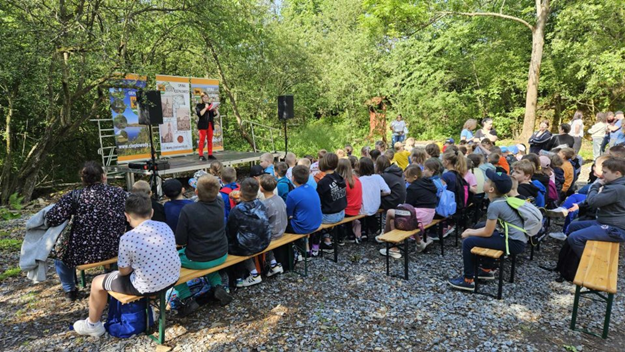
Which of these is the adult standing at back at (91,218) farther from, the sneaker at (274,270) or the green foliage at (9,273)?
the sneaker at (274,270)

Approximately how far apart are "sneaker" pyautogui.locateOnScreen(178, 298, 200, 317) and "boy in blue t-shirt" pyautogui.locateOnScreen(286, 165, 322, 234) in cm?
135

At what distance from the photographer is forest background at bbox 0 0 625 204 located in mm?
6000

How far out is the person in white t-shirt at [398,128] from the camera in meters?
12.0

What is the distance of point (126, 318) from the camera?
2928mm

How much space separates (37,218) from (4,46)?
130 inches

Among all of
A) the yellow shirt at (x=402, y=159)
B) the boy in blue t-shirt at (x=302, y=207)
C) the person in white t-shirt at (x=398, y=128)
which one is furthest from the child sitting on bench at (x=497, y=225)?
the person in white t-shirt at (x=398, y=128)

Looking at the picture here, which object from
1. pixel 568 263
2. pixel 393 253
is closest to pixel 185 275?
pixel 393 253

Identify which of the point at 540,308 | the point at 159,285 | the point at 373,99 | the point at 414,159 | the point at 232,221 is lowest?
the point at 540,308

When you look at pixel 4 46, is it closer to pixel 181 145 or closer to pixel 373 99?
pixel 181 145

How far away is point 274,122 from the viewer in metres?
15.6

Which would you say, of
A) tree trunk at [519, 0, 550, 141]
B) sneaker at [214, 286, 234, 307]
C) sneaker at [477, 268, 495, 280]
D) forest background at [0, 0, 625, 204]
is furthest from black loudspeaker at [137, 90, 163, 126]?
tree trunk at [519, 0, 550, 141]

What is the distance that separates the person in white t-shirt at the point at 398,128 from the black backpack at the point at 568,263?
8382 millimetres

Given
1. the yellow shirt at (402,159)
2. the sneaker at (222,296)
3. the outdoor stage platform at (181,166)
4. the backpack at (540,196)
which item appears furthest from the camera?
the outdoor stage platform at (181,166)

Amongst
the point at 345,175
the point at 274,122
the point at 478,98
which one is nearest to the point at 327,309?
the point at 345,175
